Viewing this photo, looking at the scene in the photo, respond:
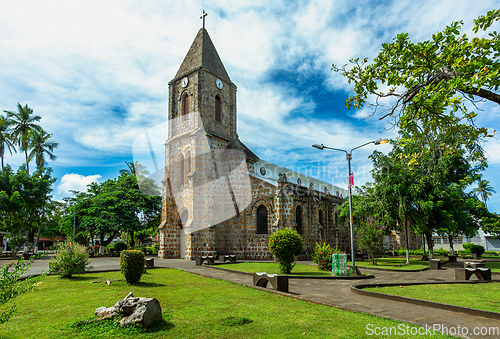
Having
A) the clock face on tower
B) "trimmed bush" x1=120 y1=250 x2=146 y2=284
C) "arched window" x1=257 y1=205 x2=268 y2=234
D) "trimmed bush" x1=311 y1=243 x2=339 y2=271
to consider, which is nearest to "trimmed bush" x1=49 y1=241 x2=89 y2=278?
"trimmed bush" x1=120 y1=250 x2=146 y2=284

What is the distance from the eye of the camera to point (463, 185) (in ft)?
81.1

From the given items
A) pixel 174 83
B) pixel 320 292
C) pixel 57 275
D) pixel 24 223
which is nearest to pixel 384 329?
pixel 320 292

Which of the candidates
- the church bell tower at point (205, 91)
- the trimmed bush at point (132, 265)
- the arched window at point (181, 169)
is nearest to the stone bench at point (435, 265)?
the trimmed bush at point (132, 265)

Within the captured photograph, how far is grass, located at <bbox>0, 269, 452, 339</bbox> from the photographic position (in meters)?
5.70

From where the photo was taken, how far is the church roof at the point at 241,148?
101 feet

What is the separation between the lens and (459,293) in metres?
10.3

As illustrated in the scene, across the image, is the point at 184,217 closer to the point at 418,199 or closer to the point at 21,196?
the point at 21,196

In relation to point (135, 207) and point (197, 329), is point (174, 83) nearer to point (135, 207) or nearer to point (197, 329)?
point (135, 207)

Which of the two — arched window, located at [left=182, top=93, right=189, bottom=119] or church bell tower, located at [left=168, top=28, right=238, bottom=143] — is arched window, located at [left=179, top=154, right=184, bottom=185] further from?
arched window, located at [left=182, top=93, right=189, bottom=119]

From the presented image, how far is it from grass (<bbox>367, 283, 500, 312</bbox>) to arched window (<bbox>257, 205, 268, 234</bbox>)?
16.0 metres

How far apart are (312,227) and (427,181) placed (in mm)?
9943

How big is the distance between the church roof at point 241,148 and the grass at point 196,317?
69.0 feet

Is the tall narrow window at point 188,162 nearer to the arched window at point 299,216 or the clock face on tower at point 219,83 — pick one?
the clock face on tower at point 219,83

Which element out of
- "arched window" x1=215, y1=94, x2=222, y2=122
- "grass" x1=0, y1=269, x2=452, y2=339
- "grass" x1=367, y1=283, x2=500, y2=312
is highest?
"arched window" x1=215, y1=94, x2=222, y2=122
